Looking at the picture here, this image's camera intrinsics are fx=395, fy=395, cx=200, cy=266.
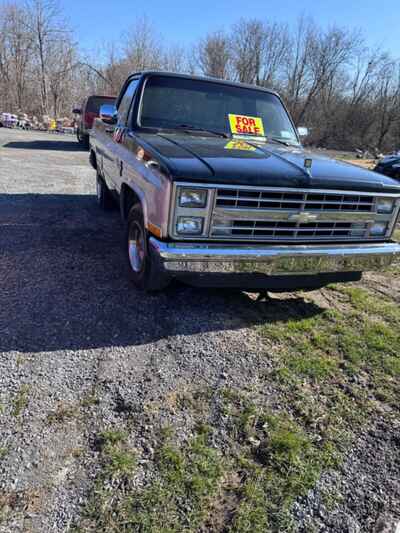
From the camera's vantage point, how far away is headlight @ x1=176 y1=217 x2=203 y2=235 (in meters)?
2.79

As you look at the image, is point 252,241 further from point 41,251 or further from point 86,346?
point 41,251

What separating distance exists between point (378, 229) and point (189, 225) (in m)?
1.72

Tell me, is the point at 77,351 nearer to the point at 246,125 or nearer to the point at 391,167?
the point at 246,125

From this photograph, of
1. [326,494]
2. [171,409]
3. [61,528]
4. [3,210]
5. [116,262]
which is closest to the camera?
[61,528]

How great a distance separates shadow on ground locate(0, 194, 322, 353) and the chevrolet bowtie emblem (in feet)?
3.07

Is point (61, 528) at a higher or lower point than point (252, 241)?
lower

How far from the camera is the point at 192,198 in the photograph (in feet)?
9.02

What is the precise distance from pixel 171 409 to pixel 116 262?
2412 millimetres

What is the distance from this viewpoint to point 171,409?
2332 millimetres

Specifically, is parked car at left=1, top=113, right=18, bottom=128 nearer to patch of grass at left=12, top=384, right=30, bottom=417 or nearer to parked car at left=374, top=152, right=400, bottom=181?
parked car at left=374, top=152, right=400, bottom=181

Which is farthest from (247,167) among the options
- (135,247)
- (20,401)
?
(20,401)

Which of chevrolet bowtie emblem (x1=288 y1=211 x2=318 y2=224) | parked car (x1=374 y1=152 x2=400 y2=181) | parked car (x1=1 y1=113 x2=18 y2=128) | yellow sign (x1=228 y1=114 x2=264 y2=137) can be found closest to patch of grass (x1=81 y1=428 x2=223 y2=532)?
chevrolet bowtie emblem (x1=288 y1=211 x2=318 y2=224)

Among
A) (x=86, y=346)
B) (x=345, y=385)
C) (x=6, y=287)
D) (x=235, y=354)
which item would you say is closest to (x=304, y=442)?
(x=345, y=385)

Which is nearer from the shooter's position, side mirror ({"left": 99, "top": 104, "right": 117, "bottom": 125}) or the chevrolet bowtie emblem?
the chevrolet bowtie emblem
